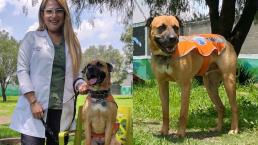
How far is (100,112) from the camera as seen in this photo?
2.16 m

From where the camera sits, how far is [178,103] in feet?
14.2

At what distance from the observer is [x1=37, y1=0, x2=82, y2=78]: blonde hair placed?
2.30m

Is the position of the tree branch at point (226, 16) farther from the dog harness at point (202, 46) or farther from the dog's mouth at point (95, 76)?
the dog's mouth at point (95, 76)

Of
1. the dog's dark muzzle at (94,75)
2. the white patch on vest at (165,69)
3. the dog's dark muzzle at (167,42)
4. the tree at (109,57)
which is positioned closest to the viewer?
the dog's dark muzzle at (94,75)

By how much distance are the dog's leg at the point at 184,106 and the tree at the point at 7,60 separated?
5.33ft

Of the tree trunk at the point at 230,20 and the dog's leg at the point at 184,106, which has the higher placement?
the tree trunk at the point at 230,20

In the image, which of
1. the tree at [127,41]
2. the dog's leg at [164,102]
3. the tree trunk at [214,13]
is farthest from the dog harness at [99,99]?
the tree trunk at [214,13]

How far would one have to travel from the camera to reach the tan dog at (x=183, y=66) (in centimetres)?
328

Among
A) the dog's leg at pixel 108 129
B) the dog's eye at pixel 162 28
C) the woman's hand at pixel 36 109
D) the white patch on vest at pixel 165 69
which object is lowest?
the dog's leg at pixel 108 129

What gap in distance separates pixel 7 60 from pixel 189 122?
7.69ft

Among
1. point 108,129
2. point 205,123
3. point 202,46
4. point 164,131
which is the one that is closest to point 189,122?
point 205,123

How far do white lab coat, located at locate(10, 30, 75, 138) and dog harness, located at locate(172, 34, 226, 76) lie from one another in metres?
1.48

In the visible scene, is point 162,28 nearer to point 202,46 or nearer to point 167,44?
point 167,44

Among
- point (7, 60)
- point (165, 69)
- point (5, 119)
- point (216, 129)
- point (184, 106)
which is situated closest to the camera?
point (7, 60)
